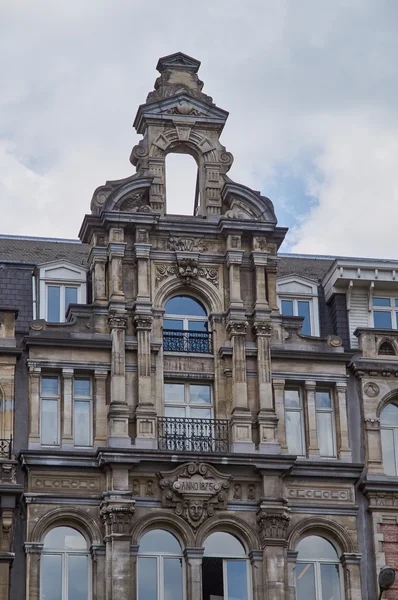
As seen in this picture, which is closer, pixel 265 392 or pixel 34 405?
pixel 34 405

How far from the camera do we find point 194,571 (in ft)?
154

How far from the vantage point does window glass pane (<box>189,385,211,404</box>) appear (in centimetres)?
4984

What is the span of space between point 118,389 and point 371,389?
824 centimetres

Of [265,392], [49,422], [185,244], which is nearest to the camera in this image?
[49,422]

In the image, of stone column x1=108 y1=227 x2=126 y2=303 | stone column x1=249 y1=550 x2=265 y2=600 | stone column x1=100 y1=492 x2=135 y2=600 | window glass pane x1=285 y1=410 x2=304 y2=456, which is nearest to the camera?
stone column x1=100 y1=492 x2=135 y2=600

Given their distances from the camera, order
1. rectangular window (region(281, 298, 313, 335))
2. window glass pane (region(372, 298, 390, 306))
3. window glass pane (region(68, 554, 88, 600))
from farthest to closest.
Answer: window glass pane (region(372, 298, 390, 306))
rectangular window (region(281, 298, 313, 335))
window glass pane (region(68, 554, 88, 600))

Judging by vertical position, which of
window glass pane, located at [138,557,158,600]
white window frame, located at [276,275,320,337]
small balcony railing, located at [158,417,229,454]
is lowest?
window glass pane, located at [138,557,158,600]

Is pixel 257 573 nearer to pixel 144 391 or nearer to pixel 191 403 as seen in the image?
pixel 191 403

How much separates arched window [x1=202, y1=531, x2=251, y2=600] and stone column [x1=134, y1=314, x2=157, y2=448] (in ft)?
11.3

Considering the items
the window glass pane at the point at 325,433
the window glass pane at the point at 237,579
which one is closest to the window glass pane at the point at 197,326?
the window glass pane at the point at 325,433

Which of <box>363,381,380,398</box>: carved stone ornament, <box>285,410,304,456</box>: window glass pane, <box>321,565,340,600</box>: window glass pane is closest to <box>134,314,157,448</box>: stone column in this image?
<box>285,410,304,456</box>: window glass pane

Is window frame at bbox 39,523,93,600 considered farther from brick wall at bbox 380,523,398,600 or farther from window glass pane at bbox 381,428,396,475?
window glass pane at bbox 381,428,396,475

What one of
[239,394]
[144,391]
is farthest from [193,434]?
[144,391]

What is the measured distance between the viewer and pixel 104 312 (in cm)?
5000
